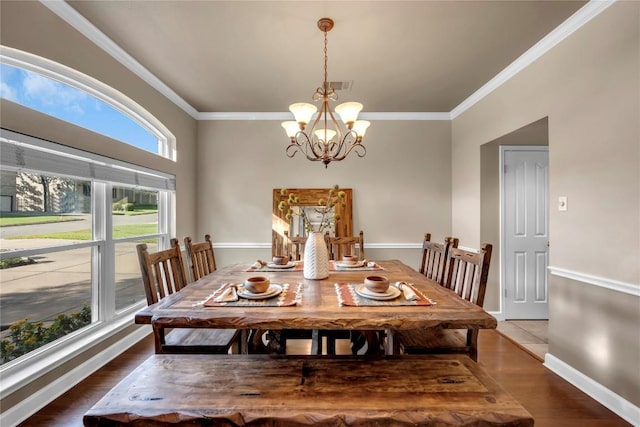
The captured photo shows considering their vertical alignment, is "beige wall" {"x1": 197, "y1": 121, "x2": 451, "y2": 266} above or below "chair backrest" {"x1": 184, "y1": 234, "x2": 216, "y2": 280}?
above

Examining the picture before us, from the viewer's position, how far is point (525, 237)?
338cm

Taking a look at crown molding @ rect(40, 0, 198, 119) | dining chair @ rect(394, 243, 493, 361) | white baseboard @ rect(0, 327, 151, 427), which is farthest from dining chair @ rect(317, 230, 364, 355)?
crown molding @ rect(40, 0, 198, 119)

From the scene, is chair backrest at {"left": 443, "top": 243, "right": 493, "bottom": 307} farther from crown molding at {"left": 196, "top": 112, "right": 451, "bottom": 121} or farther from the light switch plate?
crown molding at {"left": 196, "top": 112, "right": 451, "bottom": 121}

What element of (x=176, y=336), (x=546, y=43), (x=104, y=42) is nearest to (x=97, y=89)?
(x=104, y=42)

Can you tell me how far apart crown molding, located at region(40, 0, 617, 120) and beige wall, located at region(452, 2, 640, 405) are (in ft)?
0.21

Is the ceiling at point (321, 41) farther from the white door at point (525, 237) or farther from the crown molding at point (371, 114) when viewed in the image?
the white door at point (525, 237)

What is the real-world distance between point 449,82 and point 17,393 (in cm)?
418

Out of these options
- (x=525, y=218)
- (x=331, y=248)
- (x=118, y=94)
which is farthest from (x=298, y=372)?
(x=525, y=218)

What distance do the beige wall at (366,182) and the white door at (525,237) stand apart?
783mm

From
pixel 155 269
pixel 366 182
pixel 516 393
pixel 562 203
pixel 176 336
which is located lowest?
pixel 516 393

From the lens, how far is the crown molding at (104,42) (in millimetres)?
1925

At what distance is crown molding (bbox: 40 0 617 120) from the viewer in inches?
77.0

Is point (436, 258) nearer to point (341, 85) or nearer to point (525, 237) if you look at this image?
point (525, 237)

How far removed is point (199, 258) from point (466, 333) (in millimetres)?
1954
